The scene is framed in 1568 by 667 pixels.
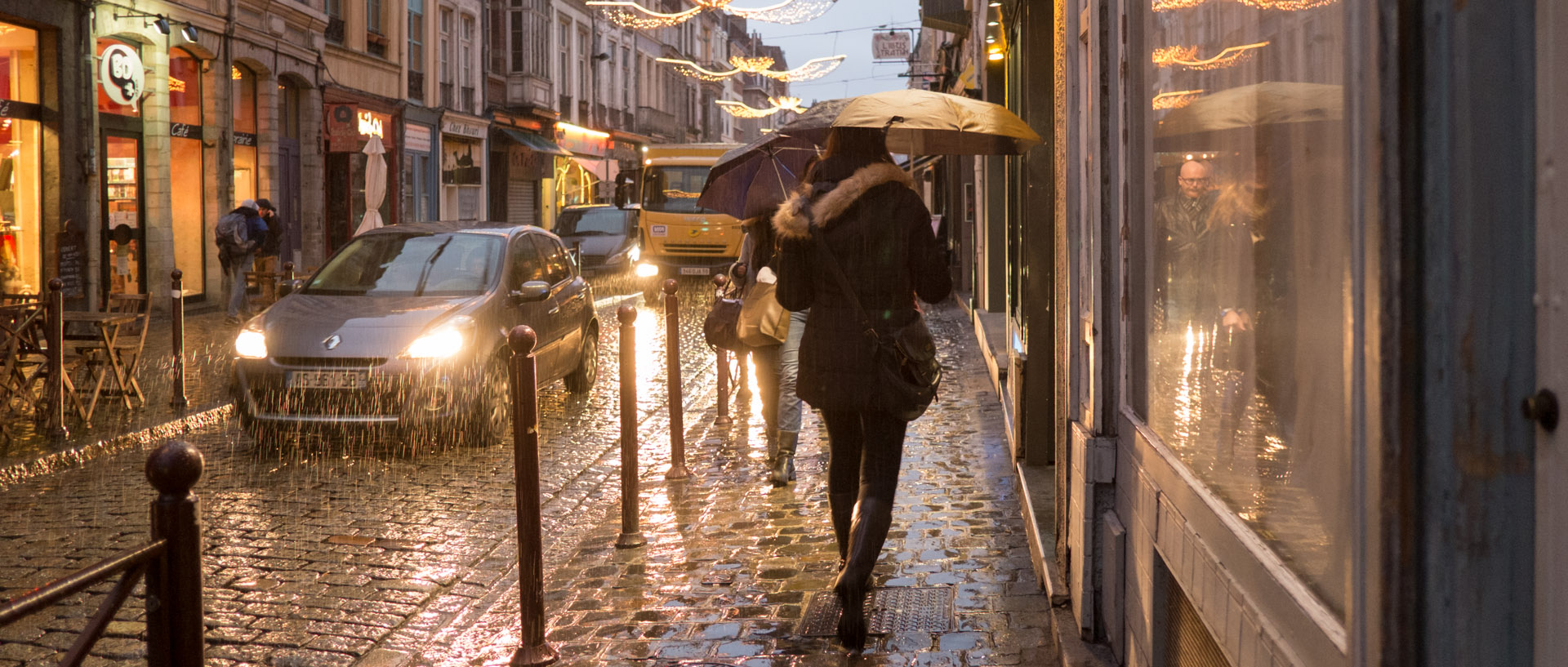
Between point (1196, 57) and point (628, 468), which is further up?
point (1196, 57)

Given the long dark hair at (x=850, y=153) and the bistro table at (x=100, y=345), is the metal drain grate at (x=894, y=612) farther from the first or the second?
the bistro table at (x=100, y=345)

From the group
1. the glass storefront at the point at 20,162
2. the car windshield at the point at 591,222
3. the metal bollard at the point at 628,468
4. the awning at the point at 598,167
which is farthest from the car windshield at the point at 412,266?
the awning at the point at 598,167

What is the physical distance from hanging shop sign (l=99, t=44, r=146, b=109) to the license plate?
11.3 meters

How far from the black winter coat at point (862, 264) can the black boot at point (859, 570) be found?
0.36 m

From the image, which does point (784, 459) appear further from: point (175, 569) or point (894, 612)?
point (175, 569)

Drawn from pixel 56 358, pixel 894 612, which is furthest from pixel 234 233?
pixel 894 612

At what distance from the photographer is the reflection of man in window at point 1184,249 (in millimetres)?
3199

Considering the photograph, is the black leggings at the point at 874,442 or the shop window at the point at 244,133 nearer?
the black leggings at the point at 874,442

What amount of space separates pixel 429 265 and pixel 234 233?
8458 mm

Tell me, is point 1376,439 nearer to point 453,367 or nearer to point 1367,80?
point 1367,80

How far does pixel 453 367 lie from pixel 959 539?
392 cm

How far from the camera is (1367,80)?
1821mm

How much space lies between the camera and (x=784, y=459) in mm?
7547

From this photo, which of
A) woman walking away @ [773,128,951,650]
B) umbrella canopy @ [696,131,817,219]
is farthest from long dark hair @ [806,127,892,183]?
umbrella canopy @ [696,131,817,219]
